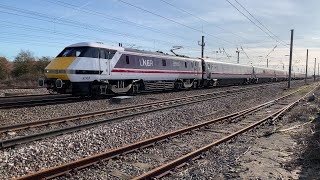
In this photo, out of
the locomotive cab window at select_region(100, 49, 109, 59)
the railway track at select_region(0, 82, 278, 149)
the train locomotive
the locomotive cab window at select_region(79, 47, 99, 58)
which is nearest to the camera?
the railway track at select_region(0, 82, 278, 149)

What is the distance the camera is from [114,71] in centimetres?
1905

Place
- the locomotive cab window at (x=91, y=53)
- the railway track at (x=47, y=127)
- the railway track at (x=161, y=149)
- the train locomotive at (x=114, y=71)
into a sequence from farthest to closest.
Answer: the locomotive cab window at (x=91, y=53) < the train locomotive at (x=114, y=71) < the railway track at (x=47, y=127) < the railway track at (x=161, y=149)

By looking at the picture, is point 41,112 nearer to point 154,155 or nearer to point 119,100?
point 119,100

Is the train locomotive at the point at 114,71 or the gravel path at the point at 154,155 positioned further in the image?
the train locomotive at the point at 114,71

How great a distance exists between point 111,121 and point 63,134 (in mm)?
2514

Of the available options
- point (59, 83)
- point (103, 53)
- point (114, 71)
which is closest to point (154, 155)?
point (59, 83)

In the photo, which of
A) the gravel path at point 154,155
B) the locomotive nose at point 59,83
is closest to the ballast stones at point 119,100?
the locomotive nose at point 59,83

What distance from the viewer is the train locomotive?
1666cm

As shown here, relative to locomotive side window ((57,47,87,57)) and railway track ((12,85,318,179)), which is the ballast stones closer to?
locomotive side window ((57,47,87,57))

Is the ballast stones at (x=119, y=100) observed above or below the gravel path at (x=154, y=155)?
above

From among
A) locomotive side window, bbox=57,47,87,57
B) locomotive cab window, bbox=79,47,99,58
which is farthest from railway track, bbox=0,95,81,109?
locomotive cab window, bbox=79,47,99,58

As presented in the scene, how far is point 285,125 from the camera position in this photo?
1234cm

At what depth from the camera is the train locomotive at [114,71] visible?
656 inches

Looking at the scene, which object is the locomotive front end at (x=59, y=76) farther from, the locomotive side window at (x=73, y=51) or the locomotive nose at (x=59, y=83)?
the locomotive side window at (x=73, y=51)
